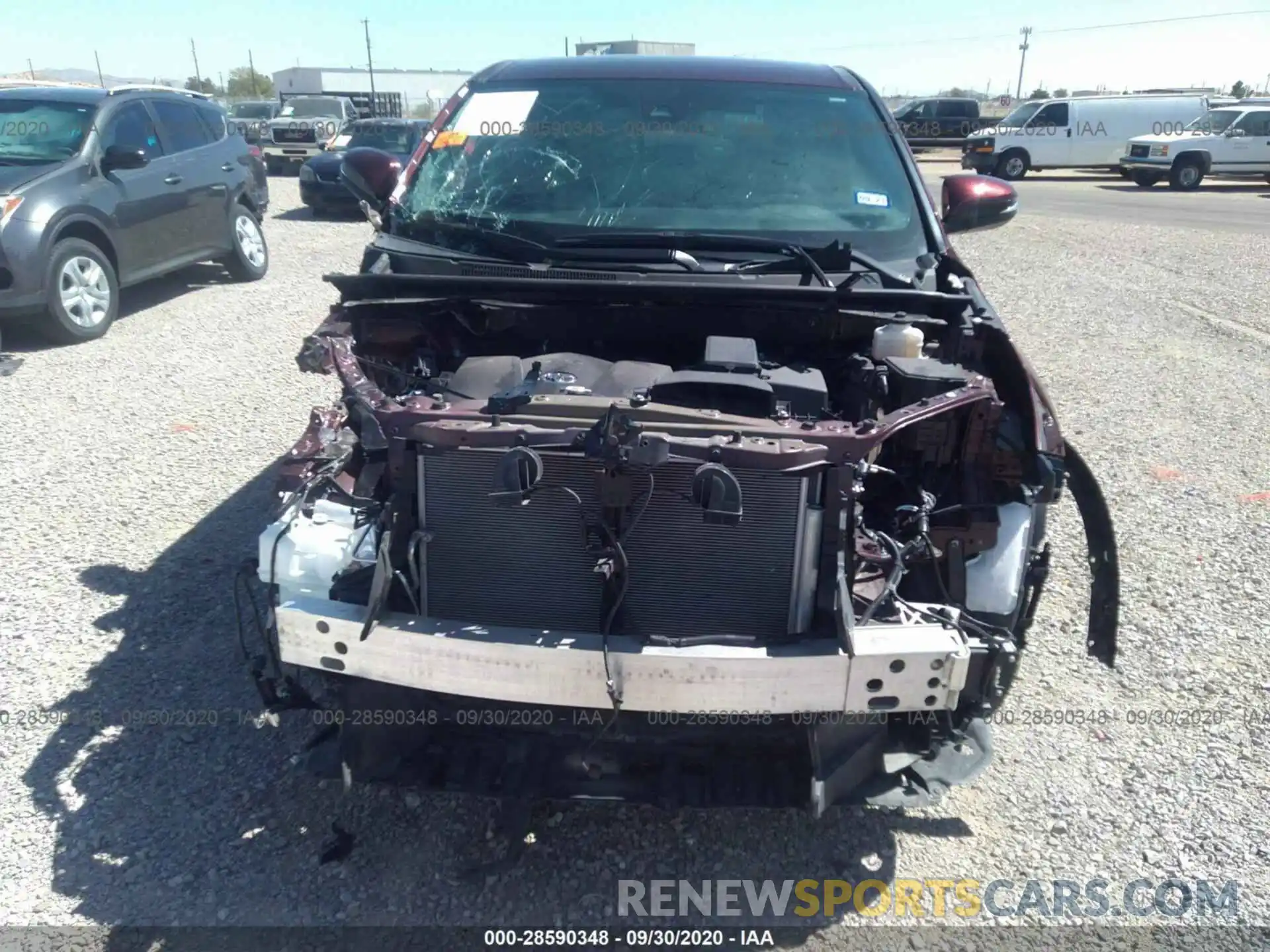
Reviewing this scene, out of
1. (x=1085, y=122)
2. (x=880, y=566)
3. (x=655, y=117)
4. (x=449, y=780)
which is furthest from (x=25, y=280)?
(x=1085, y=122)

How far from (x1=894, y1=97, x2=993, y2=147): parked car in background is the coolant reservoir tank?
29.4 m

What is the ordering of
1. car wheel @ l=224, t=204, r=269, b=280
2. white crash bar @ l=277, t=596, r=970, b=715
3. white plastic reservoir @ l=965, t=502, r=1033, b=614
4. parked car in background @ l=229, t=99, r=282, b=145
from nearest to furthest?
white crash bar @ l=277, t=596, r=970, b=715 < white plastic reservoir @ l=965, t=502, r=1033, b=614 < car wheel @ l=224, t=204, r=269, b=280 < parked car in background @ l=229, t=99, r=282, b=145

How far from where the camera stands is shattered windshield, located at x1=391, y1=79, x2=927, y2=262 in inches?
136

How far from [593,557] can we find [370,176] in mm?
2306

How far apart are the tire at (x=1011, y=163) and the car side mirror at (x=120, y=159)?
21.6 metres

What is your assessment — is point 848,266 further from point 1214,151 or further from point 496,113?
point 1214,151

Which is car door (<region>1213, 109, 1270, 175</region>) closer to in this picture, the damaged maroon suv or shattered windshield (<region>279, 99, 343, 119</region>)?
shattered windshield (<region>279, 99, 343, 119</region>)

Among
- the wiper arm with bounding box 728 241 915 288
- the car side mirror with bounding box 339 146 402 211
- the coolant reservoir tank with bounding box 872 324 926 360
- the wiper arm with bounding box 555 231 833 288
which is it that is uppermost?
the car side mirror with bounding box 339 146 402 211

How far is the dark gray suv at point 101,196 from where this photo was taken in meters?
7.01

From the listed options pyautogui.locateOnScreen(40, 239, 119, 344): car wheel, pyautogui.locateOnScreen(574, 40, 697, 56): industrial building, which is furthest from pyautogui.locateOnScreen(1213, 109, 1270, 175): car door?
pyautogui.locateOnScreen(40, 239, 119, 344): car wheel

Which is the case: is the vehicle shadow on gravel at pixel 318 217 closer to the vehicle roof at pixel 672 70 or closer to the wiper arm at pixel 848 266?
the vehicle roof at pixel 672 70

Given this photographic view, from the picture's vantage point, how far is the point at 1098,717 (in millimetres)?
3268

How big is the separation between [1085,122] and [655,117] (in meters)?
24.7

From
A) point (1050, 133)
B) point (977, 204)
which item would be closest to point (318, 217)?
point (977, 204)
